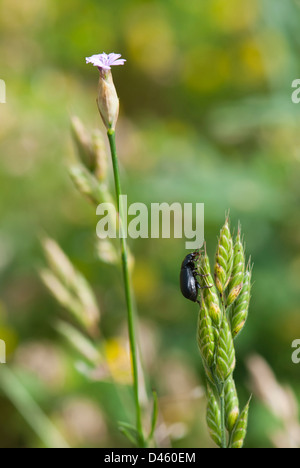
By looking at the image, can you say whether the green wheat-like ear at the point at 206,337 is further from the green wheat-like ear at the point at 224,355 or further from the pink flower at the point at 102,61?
the pink flower at the point at 102,61

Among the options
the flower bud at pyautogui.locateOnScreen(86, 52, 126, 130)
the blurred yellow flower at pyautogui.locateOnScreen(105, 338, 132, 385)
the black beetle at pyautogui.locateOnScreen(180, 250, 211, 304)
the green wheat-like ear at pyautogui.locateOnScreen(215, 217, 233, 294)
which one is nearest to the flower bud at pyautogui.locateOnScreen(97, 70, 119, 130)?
A: the flower bud at pyautogui.locateOnScreen(86, 52, 126, 130)

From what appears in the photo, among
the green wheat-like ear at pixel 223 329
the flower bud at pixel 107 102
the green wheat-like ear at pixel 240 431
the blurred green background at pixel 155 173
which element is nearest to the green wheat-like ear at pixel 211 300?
the green wheat-like ear at pixel 223 329

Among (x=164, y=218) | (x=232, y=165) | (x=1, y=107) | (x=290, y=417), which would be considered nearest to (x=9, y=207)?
(x=1, y=107)

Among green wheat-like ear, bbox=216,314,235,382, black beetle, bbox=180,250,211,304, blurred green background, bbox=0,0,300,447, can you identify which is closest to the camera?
green wheat-like ear, bbox=216,314,235,382

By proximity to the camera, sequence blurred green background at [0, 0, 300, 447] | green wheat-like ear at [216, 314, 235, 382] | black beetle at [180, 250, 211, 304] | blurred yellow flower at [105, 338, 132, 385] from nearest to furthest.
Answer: green wheat-like ear at [216, 314, 235, 382]
black beetle at [180, 250, 211, 304]
blurred yellow flower at [105, 338, 132, 385]
blurred green background at [0, 0, 300, 447]

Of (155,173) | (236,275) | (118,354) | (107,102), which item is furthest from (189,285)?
(155,173)

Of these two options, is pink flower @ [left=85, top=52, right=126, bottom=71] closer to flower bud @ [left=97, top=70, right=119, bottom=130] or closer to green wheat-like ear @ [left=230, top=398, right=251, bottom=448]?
flower bud @ [left=97, top=70, right=119, bottom=130]
